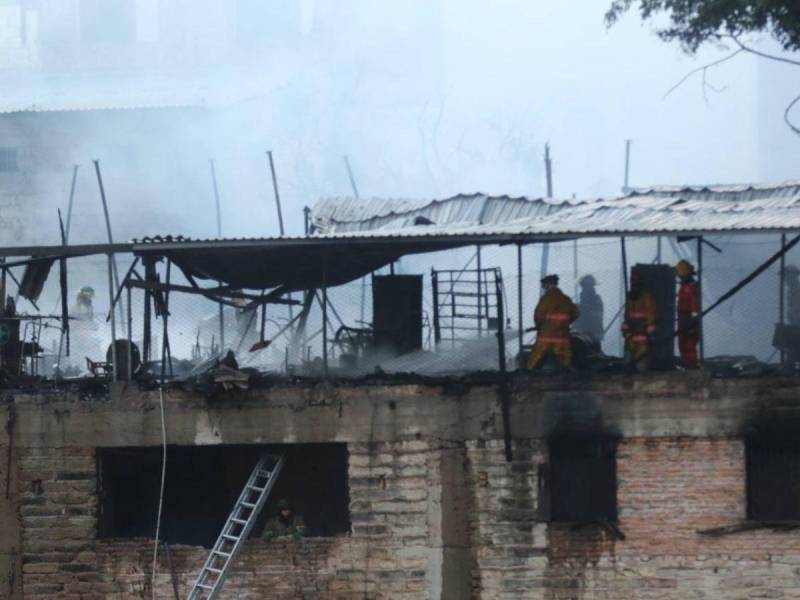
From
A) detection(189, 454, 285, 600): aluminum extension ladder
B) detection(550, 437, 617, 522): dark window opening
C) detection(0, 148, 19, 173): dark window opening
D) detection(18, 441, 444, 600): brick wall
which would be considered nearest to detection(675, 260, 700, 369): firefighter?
detection(550, 437, 617, 522): dark window opening

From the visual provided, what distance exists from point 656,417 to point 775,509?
1.65 m

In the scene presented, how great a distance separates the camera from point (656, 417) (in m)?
16.5

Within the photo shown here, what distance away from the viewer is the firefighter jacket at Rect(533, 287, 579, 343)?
1714 centimetres

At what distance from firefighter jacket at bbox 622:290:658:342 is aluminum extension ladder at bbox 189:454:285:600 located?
14.0ft

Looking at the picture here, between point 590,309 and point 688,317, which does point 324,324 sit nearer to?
point 688,317

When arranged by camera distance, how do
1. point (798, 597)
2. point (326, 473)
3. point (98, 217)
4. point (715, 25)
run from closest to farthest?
point (798, 597), point (326, 473), point (715, 25), point (98, 217)

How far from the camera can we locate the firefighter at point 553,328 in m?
17.1

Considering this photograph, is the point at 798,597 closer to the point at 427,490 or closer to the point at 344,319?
the point at 427,490

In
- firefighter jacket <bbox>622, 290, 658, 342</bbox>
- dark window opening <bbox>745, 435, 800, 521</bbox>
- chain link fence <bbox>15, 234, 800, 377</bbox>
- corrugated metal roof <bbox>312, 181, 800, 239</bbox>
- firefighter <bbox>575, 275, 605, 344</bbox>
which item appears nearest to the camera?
dark window opening <bbox>745, 435, 800, 521</bbox>

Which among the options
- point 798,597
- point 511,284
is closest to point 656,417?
point 798,597

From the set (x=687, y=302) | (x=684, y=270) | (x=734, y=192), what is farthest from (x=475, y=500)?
(x=734, y=192)

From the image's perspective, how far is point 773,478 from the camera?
1652 centimetres

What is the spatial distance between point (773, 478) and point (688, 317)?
205 centimetres

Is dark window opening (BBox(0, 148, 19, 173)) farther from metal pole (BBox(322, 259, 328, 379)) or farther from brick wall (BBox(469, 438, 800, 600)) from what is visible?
brick wall (BBox(469, 438, 800, 600))
